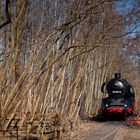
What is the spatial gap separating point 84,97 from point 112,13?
19.9m

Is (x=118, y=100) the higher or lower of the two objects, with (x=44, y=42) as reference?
lower

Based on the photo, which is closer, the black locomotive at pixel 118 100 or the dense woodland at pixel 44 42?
the dense woodland at pixel 44 42

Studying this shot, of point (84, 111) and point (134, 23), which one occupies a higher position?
point (134, 23)

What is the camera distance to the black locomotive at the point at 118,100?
32531 mm

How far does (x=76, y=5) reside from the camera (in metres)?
18.9

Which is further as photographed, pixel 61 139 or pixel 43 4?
pixel 43 4

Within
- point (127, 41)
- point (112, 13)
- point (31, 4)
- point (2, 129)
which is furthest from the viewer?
point (127, 41)

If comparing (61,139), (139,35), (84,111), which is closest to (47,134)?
(61,139)

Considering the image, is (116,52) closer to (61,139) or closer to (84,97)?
(84,97)

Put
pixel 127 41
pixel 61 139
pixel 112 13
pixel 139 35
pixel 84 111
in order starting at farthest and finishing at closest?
pixel 84 111 → pixel 127 41 → pixel 139 35 → pixel 112 13 → pixel 61 139

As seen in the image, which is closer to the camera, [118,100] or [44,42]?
[44,42]

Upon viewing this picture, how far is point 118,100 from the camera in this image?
33.2 meters

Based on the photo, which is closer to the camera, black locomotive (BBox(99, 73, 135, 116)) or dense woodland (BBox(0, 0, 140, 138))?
dense woodland (BBox(0, 0, 140, 138))

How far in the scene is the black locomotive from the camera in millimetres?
32531
